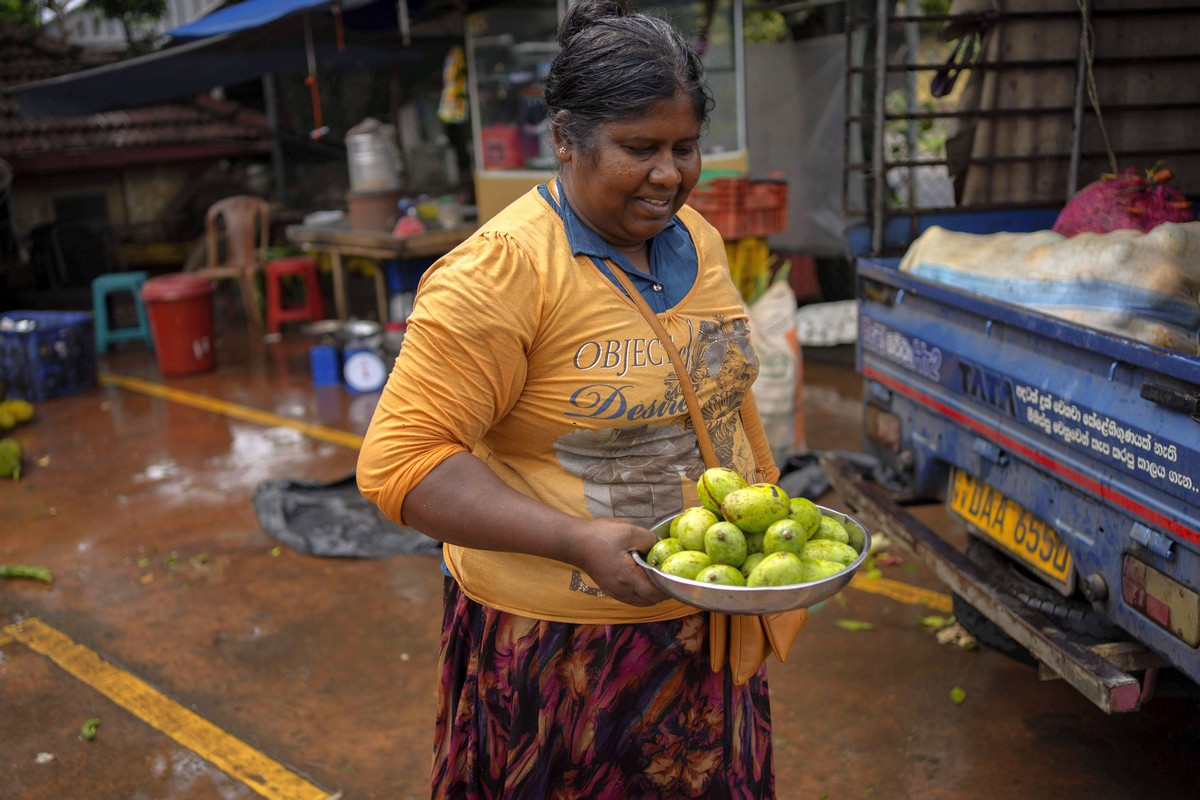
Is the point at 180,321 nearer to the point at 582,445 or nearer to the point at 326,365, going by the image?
the point at 326,365

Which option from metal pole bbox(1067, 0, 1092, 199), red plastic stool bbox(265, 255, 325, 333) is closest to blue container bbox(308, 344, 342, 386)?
red plastic stool bbox(265, 255, 325, 333)

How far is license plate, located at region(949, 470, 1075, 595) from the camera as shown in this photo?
2.97 m

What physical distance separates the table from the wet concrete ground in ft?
8.92

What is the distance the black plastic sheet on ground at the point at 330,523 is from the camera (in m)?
5.11

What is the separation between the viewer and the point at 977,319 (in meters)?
3.30

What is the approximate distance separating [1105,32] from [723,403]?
3.36 metres

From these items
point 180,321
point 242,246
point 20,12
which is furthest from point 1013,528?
point 20,12

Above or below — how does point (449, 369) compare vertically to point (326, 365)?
above

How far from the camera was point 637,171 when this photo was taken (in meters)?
1.76

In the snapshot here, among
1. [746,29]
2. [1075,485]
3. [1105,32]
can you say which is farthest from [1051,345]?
[746,29]

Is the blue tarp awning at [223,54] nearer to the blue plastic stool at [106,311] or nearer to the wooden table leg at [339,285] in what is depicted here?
the blue plastic stool at [106,311]

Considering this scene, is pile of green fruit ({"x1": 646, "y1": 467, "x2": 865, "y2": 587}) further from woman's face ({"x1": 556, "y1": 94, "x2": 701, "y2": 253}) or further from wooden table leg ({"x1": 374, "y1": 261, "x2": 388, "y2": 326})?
wooden table leg ({"x1": 374, "y1": 261, "x2": 388, "y2": 326})

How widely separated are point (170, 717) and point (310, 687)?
1.59 feet

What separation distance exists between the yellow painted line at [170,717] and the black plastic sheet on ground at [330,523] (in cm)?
114
